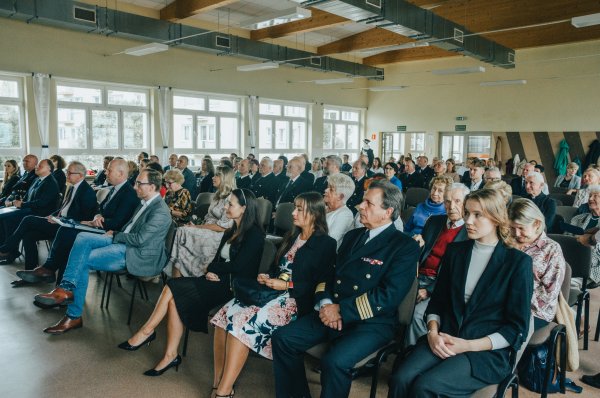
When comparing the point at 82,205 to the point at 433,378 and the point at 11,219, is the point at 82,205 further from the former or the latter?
the point at 433,378

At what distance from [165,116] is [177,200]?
7355 mm

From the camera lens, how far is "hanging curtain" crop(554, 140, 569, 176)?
1337 cm

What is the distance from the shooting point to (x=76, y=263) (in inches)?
152

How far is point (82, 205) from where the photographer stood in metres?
5.22

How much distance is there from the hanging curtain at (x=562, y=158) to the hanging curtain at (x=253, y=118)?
8854mm

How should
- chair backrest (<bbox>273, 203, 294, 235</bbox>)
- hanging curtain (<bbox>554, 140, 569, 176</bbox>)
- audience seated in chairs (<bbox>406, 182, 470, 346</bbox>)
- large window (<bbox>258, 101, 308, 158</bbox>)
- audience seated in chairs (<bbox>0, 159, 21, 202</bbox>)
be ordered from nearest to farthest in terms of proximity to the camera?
audience seated in chairs (<bbox>406, 182, 470, 346</bbox>)
chair backrest (<bbox>273, 203, 294, 235</bbox>)
audience seated in chairs (<bbox>0, 159, 21, 202</bbox>)
hanging curtain (<bbox>554, 140, 569, 176</bbox>)
large window (<bbox>258, 101, 308, 158</bbox>)

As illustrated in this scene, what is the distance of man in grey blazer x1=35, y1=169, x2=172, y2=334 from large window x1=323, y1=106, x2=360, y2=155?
1301 centimetres

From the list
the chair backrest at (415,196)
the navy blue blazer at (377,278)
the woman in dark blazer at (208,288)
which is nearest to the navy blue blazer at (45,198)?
the woman in dark blazer at (208,288)

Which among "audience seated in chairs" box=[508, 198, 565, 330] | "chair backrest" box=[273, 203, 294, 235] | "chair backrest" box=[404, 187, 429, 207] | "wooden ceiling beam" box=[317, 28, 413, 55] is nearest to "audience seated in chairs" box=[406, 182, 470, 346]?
"audience seated in chairs" box=[508, 198, 565, 330]

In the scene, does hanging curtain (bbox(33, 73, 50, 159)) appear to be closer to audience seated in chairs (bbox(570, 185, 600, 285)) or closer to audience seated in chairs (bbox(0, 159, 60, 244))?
audience seated in chairs (bbox(0, 159, 60, 244))

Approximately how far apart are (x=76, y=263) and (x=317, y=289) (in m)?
2.20

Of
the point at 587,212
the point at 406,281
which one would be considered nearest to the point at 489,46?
the point at 587,212

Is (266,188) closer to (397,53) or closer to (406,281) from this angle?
(406,281)

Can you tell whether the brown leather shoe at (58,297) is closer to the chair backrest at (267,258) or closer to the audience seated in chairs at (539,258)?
the chair backrest at (267,258)
